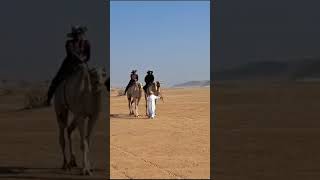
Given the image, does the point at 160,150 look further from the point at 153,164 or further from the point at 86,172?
the point at 86,172

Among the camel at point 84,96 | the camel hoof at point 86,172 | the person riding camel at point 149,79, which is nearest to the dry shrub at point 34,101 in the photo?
the person riding camel at point 149,79

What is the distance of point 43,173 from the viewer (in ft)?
39.5

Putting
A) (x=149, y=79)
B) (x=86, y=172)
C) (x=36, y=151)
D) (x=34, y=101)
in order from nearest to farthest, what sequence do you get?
(x=86, y=172) < (x=36, y=151) < (x=149, y=79) < (x=34, y=101)

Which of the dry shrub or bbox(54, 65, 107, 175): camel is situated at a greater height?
bbox(54, 65, 107, 175): camel

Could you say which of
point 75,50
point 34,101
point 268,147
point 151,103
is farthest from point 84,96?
point 34,101

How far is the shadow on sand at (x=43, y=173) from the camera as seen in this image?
1149 centimetres

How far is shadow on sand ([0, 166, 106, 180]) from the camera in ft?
37.7

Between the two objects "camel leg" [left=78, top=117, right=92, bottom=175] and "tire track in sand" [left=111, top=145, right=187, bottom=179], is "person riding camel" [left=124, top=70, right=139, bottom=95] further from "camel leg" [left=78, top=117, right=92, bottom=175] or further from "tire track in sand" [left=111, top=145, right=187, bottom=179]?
"camel leg" [left=78, top=117, right=92, bottom=175]

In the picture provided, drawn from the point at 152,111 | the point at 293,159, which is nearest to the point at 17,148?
the point at 293,159

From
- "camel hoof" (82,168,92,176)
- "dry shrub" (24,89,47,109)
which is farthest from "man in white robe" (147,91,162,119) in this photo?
"camel hoof" (82,168,92,176)

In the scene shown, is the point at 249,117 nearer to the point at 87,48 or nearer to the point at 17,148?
the point at 17,148

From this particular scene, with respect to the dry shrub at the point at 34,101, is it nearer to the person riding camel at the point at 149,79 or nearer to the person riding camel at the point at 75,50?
the person riding camel at the point at 149,79

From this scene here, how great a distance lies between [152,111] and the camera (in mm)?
27516

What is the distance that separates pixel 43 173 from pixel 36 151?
3587mm
